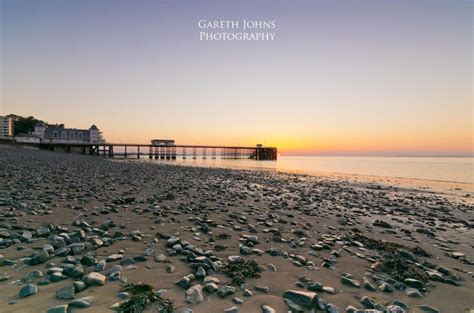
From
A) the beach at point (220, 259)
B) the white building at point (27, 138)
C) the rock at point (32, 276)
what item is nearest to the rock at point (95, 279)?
the beach at point (220, 259)

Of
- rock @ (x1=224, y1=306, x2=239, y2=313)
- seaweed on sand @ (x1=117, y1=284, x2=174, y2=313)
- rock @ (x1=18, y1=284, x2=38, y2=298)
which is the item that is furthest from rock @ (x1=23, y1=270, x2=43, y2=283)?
rock @ (x1=224, y1=306, x2=239, y2=313)

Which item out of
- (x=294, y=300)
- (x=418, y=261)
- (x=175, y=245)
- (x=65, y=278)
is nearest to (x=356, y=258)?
(x=418, y=261)

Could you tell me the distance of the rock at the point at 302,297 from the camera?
2.98 meters

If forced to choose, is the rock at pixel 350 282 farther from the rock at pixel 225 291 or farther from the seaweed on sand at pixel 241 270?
the rock at pixel 225 291

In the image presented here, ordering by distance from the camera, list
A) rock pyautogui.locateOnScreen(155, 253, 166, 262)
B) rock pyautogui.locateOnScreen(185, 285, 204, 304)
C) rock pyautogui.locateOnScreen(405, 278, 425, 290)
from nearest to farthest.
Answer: rock pyautogui.locateOnScreen(185, 285, 204, 304)
rock pyautogui.locateOnScreen(405, 278, 425, 290)
rock pyautogui.locateOnScreen(155, 253, 166, 262)

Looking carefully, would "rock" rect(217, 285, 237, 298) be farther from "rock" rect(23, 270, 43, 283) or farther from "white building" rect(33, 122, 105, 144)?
"white building" rect(33, 122, 105, 144)

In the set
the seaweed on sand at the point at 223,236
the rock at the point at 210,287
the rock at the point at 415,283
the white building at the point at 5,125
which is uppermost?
the white building at the point at 5,125

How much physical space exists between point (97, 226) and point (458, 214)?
37.1 feet

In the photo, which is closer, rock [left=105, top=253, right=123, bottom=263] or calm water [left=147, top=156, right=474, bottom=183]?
rock [left=105, top=253, right=123, bottom=263]

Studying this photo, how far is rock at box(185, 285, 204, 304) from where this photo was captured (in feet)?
9.46

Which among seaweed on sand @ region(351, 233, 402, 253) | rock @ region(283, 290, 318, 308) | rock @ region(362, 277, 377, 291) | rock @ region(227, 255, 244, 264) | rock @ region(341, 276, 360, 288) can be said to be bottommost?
seaweed on sand @ region(351, 233, 402, 253)

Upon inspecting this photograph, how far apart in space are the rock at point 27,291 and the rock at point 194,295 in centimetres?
152

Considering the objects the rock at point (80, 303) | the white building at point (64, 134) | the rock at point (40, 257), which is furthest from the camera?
the white building at point (64, 134)

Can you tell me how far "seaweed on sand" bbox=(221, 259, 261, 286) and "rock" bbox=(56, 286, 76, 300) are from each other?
5.51ft
